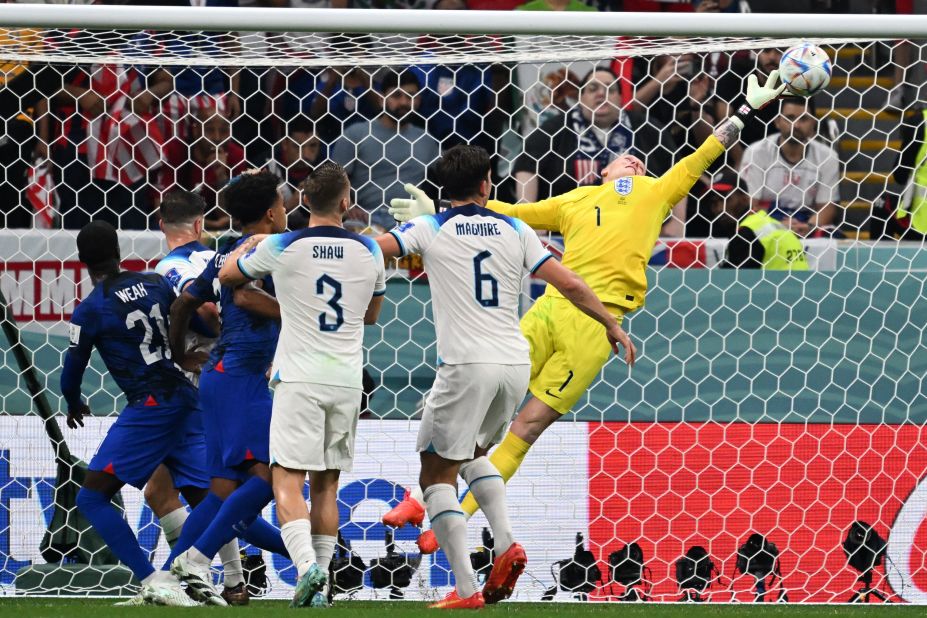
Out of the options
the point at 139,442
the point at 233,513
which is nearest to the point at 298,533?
the point at 233,513

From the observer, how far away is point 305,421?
16.5ft

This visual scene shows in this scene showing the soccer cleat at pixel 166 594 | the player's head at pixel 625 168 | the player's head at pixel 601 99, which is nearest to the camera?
the soccer cleat at pixel 166 594

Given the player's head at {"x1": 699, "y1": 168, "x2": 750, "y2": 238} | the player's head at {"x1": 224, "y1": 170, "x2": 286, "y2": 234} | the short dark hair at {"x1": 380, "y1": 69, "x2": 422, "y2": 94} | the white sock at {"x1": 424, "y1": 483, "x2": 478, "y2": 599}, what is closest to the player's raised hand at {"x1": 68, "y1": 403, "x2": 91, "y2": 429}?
the player's head at {"x1": 224, "y1": 170, "x2": 286, "y2": 234}

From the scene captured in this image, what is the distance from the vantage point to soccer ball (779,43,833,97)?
5.99 m

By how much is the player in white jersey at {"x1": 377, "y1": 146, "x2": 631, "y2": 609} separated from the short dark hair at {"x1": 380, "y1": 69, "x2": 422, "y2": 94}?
2962 mm

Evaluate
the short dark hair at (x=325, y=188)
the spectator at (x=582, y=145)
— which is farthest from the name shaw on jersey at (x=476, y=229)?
the spectator at (x=582, y=145)

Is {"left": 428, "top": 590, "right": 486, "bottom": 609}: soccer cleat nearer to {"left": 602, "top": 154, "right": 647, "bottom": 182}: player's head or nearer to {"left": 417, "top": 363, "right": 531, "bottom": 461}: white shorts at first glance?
{"left": 417, "top": 363, "right": 531, "bottom": 461}: white shorts

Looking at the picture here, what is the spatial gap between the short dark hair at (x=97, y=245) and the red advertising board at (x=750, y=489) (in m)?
2.54

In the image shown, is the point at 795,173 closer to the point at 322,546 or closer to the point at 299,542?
the point at 322,546

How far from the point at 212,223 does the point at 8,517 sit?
2192mm

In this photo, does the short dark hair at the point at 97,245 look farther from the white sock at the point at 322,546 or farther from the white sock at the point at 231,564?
the white sock at the point at 322,546

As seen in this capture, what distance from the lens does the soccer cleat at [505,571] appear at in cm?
522

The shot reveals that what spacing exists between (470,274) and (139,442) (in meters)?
1.64

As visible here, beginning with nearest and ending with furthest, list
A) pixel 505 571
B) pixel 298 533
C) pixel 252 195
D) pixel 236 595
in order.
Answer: pixel 298 533
pixel 505 571
pixel 252 195
pixel 236 595
